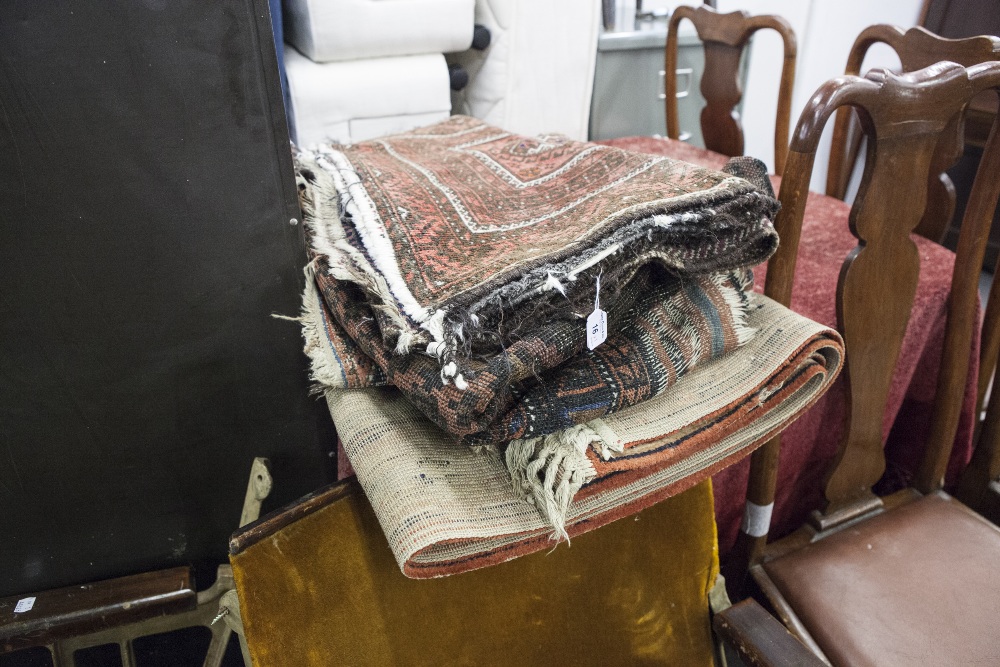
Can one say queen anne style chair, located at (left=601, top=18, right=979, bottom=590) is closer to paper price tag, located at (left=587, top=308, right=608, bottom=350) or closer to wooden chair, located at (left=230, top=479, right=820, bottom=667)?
wooden chair, located at (left=230, top=479, right=820, bottom=667)

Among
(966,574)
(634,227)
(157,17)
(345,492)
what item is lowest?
(966,574)

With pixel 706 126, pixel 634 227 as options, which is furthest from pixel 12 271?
pixel 706 126

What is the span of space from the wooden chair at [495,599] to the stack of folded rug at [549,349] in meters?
0.12

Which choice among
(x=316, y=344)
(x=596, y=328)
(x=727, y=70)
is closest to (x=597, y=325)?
(x=596, y=328)

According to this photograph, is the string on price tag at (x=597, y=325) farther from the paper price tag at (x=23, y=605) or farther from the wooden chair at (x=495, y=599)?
the paper price tag at (x=23, y=605)

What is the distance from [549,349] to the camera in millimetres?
466

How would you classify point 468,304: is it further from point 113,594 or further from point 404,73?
point 404,73

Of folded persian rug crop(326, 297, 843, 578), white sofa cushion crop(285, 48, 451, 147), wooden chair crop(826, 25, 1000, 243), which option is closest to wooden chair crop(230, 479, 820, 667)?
folded persian rug crop(326, 297, 843, 578)

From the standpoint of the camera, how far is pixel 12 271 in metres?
0.54

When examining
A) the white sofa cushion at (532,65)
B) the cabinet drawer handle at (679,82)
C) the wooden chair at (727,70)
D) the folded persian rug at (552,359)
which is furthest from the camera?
the cabinet drawer handle at (679,82)

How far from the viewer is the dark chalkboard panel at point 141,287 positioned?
500 millimetres

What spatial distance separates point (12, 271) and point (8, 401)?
0.13 metres

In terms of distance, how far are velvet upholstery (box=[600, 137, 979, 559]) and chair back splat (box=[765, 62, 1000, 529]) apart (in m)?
0.07

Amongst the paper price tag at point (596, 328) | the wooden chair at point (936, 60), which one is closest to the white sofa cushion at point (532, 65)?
the wooden chair at point (936, 60)
